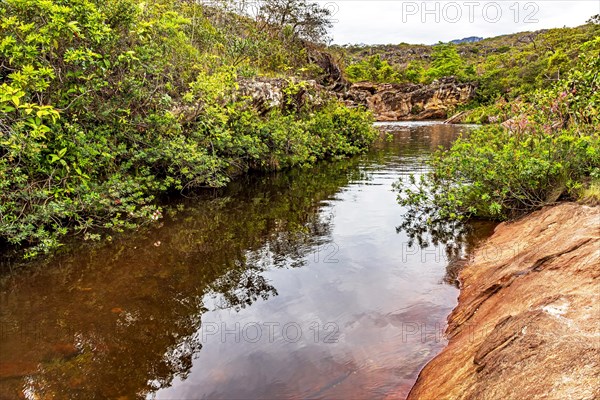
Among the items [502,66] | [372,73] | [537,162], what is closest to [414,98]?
[372,73]

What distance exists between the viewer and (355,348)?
510 cm

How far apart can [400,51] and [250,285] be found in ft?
463

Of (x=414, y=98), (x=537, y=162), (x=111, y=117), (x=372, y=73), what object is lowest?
(x=537, y=162)

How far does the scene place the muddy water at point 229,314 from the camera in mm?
4449

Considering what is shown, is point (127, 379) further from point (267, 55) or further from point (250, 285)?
point (267, 55)

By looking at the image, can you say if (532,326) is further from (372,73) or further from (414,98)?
(372,73)

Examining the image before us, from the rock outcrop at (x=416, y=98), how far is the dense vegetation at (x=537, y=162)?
62.2 metres

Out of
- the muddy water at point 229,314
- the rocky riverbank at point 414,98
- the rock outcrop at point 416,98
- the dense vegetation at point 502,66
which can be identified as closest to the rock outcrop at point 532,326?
the muddy water at point 229,314

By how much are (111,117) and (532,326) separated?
1060cm

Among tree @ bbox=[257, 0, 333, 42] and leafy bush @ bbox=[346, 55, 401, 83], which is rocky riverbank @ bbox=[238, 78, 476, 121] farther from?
tree @ bbox=[257, 0, 333, 42]

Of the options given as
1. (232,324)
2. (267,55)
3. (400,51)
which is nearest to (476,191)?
(232,324)

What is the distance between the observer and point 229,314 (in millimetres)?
6004

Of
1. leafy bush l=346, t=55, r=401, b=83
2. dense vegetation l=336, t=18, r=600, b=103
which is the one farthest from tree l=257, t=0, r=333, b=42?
leafy bush l=346, t=55, r=401, b=83

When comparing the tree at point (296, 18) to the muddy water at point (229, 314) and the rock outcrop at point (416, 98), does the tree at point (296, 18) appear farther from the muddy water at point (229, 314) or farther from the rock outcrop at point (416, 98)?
the rock outcrop at point (416, 98)
